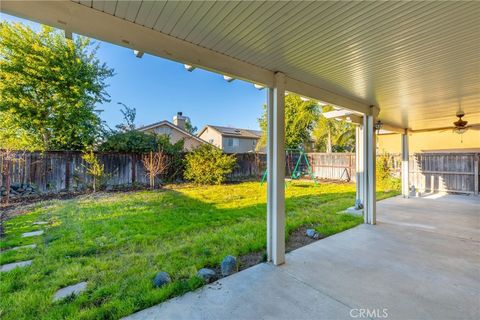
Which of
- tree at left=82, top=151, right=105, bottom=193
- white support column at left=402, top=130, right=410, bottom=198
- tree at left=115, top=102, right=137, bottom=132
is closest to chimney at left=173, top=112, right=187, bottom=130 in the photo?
tree at left=115, top=102, right=137, bottom=132

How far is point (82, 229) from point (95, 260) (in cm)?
141

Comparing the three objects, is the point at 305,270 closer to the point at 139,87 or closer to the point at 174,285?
the point at 174,285

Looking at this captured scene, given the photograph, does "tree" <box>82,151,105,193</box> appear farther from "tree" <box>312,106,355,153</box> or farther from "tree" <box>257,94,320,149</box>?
"tree" <box>312,106,355,153</box>

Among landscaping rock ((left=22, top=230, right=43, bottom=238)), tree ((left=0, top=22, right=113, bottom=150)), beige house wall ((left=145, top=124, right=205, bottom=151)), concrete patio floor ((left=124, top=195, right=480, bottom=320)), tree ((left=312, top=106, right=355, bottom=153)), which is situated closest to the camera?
concrete patio floor ((left=124, top=195, right=480, bottom=320))

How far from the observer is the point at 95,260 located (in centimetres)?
290

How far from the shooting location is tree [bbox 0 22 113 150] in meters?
8.12

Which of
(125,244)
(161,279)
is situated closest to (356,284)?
(161,279)

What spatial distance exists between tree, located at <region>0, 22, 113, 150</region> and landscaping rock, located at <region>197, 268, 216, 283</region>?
7.92 metres

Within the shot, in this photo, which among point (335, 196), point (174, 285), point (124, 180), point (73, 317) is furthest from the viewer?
point (124, 180)

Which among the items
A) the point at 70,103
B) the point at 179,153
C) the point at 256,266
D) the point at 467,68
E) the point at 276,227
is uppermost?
the point at 70,103

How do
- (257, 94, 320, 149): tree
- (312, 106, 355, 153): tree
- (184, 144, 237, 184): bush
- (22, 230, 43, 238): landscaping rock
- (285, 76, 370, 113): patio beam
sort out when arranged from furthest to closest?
(312, 106, 355, 153): tree
(257, 94, 320, 149): tree
(184, 144, 237, 184): bush
(22, 230, 43, 238): landscaping rock
(285, 76, 370, 113): patio beam

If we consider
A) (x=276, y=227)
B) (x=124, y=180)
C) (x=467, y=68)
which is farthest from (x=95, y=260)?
(x=124, y=180)

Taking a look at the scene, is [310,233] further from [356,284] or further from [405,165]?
[405,165]

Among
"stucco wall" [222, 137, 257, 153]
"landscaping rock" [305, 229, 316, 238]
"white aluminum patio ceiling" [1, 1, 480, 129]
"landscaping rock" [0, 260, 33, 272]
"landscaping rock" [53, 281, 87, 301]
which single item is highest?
"stucco wall" [222, 137, 257, 153]
